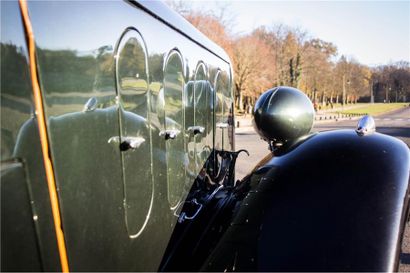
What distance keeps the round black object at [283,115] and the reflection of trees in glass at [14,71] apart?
2034 mm

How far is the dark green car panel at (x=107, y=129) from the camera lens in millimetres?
1308

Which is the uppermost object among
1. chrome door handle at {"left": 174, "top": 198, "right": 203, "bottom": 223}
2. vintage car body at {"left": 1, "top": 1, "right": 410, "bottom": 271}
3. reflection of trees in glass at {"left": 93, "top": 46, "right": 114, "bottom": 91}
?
reflection of trees in glass at {"left": 93, "top": 46, "right": 114, "bottom": 91}

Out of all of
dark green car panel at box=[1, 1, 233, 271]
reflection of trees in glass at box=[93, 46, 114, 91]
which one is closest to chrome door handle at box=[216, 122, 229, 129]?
dark green car panel at box=[1, 1, 233, 271]

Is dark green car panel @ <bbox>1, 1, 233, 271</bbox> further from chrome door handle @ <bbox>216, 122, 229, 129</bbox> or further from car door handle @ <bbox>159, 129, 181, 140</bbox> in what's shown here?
chrome door handle @ <bbox>216, 122, 229, 129</bbox>

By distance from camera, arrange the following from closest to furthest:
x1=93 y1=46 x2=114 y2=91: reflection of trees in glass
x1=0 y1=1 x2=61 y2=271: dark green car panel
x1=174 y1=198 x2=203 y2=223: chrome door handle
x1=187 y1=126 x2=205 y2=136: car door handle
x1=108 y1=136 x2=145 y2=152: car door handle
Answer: x1=0 y1=1 x2=61 y2=271: dark green car panel
x1=93 y1=46 x2=114 y2=91: reflection of trees in glass
x1=108 y1=136 x2=145 y2=152: car door handle
x1=174 y1=198 x2=203 y2=223: chrome door handle
x1=187 y1=126 x2=205 y2=136: car door handle

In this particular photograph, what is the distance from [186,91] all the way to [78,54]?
1564mm

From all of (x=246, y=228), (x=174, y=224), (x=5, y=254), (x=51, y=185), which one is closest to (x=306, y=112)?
(x=246, y=228)

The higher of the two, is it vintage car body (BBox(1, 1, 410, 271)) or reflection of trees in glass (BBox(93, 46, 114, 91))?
reflection of trees in glass (BBox(93, 46, 114, 91))

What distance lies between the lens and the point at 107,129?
173cm

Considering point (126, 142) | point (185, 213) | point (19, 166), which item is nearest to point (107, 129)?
point (126, 142)

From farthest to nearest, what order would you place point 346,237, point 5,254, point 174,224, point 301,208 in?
point 174,224 < point 301,208 < point 346,237 < point 5,254

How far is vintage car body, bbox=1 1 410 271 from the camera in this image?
1.23 metres

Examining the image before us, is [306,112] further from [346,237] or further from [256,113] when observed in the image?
[346,237]

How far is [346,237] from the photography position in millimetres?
1925
